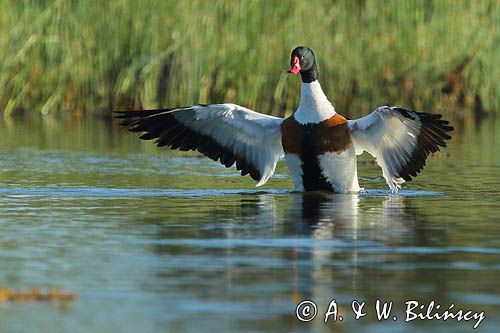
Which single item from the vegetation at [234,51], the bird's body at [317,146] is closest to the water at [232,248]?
the bird's body at [317,146]

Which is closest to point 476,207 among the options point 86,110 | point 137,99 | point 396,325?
point 396,325

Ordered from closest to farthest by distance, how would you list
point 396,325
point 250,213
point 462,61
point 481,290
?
1. point 396,325
2. point 481,290
3. point 250,213
4. point 462,61

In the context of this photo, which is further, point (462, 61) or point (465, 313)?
point (462, 61)

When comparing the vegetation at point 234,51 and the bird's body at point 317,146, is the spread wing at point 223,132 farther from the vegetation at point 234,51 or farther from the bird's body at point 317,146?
the vegetation at point 234,51

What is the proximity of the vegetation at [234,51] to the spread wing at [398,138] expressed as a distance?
8954 mm

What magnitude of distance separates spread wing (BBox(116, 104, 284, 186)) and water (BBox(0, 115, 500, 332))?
31cm

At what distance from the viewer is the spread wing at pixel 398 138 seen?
12.0 meters

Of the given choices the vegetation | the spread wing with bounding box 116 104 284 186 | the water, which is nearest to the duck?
the spread wing with bounding box 116 104 284 186

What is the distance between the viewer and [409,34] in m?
22.6

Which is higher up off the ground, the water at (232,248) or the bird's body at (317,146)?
the bird's body at (317,146)

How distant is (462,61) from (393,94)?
1.37 metres

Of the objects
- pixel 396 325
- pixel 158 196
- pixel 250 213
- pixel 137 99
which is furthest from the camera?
pixel 137 99

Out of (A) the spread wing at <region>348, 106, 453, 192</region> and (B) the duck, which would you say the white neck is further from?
(A) the spread wing at <region>348, 106, 453, 192</region>

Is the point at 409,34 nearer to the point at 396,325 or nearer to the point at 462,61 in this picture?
the point at 462,61
